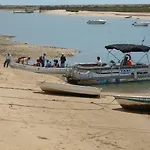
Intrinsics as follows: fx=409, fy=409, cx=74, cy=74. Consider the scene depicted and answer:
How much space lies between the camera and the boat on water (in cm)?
2655

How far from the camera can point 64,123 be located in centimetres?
1441

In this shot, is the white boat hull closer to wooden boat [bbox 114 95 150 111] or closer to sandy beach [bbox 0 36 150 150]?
sandy beach [bbox 0 36 150 150]

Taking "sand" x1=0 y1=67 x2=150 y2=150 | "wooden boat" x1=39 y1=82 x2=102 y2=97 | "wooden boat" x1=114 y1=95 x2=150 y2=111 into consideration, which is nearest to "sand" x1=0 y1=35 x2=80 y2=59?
"wooden boat" x1=39 y1=82 x2=102 y2=97

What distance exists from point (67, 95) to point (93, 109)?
3.02 meters

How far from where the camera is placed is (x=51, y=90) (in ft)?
66.6

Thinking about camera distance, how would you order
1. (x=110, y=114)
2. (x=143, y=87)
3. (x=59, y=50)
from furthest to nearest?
(x=59, y=50) → (x=143, y=87) → (x=110, y=114)

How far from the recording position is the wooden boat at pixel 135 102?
1775cm

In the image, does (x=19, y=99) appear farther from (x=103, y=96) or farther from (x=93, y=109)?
(x=103, y=96)

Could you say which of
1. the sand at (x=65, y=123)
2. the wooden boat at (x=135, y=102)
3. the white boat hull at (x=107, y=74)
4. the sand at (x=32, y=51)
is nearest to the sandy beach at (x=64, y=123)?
the sand at (x=65, y=123)

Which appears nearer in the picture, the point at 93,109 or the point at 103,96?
the point at 93,109

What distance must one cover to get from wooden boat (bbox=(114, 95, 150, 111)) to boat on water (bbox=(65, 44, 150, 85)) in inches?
336

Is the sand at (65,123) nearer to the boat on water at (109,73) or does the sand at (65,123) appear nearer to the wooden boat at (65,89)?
the wooden boat at (65,89)

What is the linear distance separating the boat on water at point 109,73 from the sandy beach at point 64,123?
5393 millimetres

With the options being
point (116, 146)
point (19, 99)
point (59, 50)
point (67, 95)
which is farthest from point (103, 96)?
point (59, 50)
